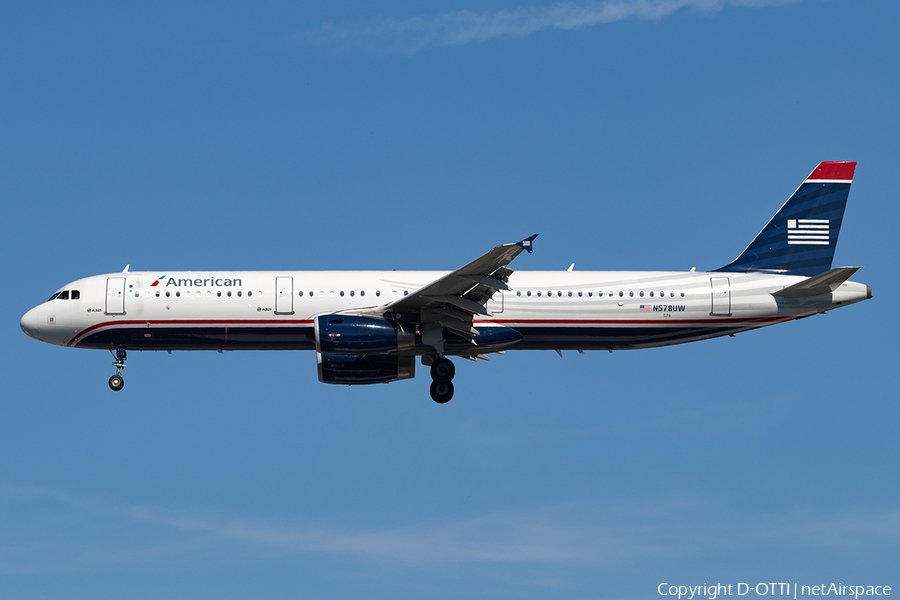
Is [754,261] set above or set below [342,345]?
above

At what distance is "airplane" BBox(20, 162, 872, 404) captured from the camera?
3172 centimetres

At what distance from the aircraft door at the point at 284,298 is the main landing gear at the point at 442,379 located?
4.81 meters

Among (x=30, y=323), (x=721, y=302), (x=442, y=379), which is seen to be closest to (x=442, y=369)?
(x=442, y=379)

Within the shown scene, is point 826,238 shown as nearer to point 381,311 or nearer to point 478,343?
point 478,343

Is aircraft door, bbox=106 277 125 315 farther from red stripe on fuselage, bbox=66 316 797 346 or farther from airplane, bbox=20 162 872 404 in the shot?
red stripe on fuselage, bbox=66 316 797 346

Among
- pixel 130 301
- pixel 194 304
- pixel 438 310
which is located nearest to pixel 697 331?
pixel 438 310

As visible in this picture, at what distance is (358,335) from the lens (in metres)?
30.2

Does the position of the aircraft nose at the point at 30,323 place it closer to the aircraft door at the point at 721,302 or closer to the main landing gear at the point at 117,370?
the main landing gear at the point at 117,370

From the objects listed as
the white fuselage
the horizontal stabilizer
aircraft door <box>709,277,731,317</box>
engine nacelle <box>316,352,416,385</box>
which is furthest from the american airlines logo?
engine nacelle <box>316,352,416,385</box>

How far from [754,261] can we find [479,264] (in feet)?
35.5

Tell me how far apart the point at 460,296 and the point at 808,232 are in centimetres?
1239

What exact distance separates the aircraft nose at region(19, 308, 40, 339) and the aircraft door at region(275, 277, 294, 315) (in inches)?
313

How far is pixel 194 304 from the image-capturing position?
31844 mm

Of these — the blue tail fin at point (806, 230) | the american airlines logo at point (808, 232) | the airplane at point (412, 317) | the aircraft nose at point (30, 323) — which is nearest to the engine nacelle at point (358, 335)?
the airplane at point (412, 317)
